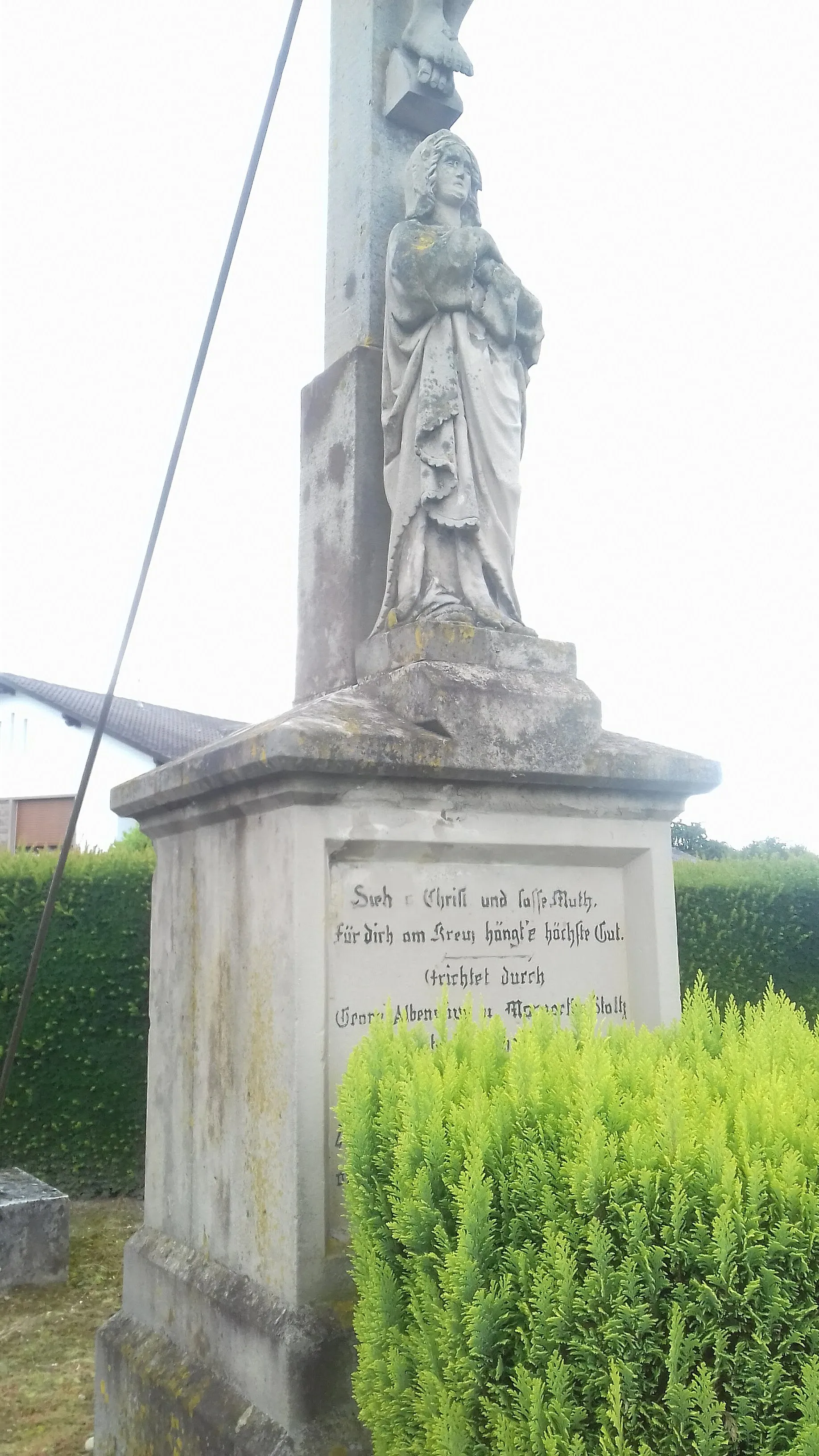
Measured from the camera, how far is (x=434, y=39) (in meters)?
3.95

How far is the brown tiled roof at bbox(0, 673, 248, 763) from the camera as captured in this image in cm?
2259

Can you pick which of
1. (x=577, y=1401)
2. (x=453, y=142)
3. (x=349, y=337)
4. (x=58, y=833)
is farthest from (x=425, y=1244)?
(x=58, y=833)

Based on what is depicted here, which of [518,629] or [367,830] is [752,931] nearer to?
[518,629]

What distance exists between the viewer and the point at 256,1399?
2551 millimetres

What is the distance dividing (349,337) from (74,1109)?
513 cm

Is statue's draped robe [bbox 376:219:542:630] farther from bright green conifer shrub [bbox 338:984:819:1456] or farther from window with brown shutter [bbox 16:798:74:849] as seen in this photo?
window with brown shutter [bbox 16:798:74:849]

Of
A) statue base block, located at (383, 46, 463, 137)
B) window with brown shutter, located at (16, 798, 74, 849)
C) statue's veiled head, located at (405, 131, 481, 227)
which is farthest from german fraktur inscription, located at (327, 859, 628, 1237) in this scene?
window with brown shutter, located at (16, 798, 74, 849)

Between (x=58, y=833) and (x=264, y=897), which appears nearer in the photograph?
(x=264, y=897)

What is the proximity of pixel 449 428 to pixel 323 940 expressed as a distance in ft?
5.47

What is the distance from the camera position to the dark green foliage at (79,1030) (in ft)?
21.9

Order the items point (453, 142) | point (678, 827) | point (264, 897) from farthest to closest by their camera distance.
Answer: point (678, 827)
point (453, 142)
point (264, 897)

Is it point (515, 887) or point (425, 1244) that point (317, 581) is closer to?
point (515, 887)

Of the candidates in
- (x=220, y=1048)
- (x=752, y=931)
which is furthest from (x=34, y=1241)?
(x=752, y=931)

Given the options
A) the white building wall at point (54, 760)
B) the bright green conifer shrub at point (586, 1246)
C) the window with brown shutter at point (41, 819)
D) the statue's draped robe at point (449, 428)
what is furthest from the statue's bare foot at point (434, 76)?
the window with brown shutter at point (41, 819)
